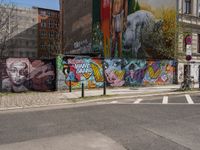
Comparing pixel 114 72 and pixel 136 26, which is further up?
pixel 136 26

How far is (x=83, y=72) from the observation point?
1955cm

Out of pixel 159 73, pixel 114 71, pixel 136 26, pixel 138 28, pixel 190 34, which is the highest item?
pixel 136 26

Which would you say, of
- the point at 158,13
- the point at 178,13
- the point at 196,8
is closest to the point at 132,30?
the point at 158,13

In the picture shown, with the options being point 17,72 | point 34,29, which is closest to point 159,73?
point 17,72

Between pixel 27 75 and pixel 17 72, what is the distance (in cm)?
68

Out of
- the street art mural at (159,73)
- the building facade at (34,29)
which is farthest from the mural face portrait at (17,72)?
the building facade at (34,29)

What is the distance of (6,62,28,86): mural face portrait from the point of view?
17156mm

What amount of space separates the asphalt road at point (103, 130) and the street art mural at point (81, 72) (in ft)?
28.0

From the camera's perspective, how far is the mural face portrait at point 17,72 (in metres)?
17.2

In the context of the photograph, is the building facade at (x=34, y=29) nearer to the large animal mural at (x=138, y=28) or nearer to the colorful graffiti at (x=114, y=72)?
the large animal mural at (x=138, y=28)

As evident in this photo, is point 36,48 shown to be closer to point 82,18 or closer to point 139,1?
point 82,18

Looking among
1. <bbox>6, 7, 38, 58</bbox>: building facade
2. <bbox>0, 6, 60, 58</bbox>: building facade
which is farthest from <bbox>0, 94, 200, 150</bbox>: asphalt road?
<bbox>6, 7, 38, 58</bbox>: building facade

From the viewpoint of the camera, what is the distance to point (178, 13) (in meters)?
26.4

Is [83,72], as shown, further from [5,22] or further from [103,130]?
[103,130]
